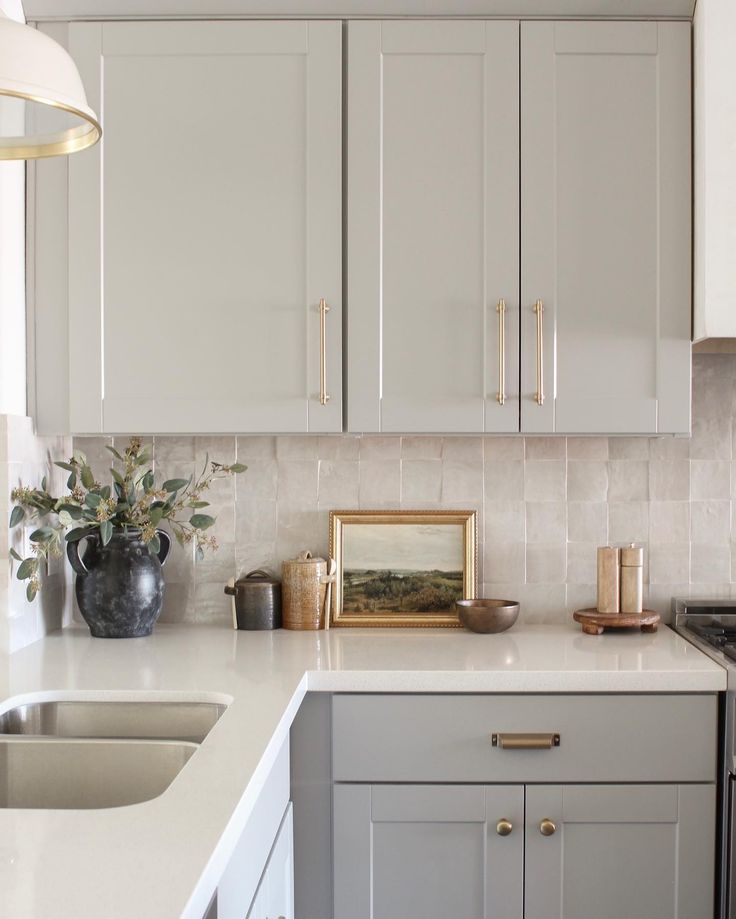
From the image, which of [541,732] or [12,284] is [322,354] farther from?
[541,732]

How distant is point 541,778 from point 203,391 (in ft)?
3.67

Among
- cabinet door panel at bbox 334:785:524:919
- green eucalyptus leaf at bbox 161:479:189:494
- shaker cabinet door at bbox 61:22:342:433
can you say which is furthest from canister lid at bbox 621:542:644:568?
green eucalyptus leaf at bbox 161:479:189:494

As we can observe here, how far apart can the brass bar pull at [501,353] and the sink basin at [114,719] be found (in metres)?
0.95

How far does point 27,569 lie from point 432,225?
1.19 m

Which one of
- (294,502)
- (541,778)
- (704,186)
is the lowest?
(541,778)

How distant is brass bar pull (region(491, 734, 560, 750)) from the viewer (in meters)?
2.00

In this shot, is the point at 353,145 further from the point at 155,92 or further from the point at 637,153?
the point at 637,153

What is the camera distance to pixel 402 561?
2.53 meters

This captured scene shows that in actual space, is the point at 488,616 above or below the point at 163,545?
below

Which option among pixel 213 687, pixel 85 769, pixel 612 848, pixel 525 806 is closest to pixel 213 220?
pixel 213 687

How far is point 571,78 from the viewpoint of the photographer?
2223 mm

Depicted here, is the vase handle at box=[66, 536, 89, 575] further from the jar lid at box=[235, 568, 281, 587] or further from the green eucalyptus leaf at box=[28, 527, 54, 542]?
the jar lid at box=[235, 568, 281, 587]

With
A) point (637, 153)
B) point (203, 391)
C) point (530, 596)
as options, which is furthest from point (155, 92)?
point (530, 596)

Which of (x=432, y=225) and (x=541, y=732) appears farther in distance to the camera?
(x=432, y=225)
